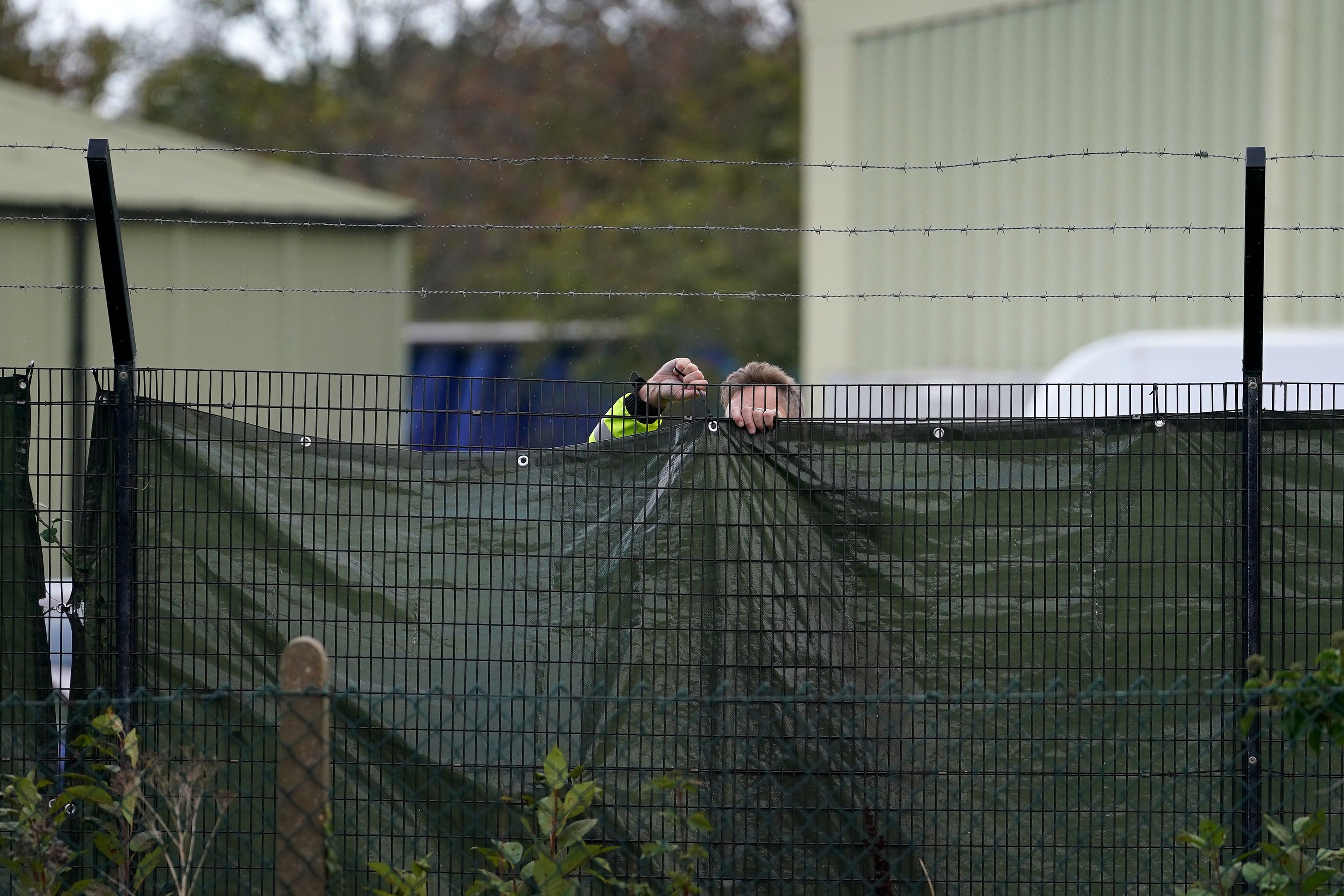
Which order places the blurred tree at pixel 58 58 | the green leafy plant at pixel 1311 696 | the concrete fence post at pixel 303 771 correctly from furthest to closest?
the blurred tree at pixel 58 58 < the green leafy plant at pixel 1311 696 < the concrete fence post at pixel 303 771

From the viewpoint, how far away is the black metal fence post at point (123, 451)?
3.76 m

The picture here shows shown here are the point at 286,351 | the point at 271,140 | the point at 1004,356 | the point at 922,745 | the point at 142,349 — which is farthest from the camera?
the point at 271,140

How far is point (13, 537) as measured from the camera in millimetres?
3900

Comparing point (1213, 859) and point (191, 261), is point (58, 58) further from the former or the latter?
point (1213, 859)

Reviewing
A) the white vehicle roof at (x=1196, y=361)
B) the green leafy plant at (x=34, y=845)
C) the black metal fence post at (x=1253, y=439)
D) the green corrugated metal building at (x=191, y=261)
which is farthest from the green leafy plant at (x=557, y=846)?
the green corrugated metal building at (x=191, y=261)

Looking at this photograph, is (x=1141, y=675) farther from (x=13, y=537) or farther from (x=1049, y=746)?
(x=13, y=537)

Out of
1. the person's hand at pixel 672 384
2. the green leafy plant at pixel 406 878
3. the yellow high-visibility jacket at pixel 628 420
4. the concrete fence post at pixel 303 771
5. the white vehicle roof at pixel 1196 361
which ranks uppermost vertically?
the white vehicle roof at pixel 1196 361

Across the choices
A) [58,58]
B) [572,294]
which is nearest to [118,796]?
[572,294]

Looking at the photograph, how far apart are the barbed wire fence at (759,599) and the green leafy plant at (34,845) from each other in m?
0.46

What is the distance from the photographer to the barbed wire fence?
378cm

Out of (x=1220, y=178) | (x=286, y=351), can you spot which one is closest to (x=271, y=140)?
(x=286, y=351)

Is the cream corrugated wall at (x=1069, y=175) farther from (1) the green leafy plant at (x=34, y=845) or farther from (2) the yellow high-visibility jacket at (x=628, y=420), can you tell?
(1) the green leafy plant at (x=34, y=845)

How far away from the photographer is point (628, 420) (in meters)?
4.37

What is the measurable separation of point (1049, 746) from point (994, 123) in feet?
34.5
